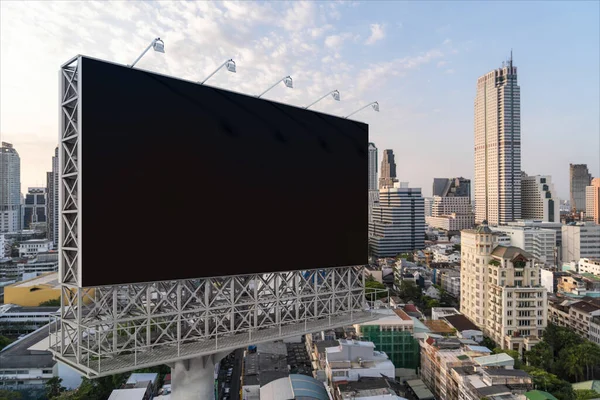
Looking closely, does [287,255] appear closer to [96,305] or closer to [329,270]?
[329,270]

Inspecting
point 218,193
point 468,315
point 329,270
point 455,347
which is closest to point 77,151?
point 218,193

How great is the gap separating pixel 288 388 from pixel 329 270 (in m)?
14.5

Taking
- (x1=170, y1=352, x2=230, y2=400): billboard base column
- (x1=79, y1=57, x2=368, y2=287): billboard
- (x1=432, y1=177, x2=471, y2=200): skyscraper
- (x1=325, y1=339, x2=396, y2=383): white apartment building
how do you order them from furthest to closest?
(x1=432, y1=177, x2=471, y2=200): skyscraper, (x1=325, y1=339, x2=396, y2=383): white apartment building, (x1=170, y1=352, x2=230, y2=400): billboard base column, (x1=79, y1=57, x2=368, y2=287): billboard

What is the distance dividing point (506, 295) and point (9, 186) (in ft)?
385

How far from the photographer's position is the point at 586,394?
22547 millimetres

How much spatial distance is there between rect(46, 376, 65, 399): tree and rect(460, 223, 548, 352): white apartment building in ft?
111

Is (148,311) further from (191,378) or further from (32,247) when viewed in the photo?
(32,247)

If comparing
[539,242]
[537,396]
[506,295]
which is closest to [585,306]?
[506,295]

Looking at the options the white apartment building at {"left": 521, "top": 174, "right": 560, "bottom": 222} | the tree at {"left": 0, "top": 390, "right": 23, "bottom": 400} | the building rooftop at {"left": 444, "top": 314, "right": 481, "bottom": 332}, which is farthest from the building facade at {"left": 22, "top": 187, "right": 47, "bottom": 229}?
the white apartment building at {"left": 521, "top": 174, "right": 560, "bottom": 222}

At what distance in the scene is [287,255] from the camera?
11156 millimetres

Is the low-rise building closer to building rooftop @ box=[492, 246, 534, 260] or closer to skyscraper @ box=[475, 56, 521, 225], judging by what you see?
building rooftop @ box=[492, 246, 534, 260]

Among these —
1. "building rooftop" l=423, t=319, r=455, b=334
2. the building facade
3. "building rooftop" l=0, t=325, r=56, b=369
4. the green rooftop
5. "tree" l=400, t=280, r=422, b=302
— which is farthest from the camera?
the building facade

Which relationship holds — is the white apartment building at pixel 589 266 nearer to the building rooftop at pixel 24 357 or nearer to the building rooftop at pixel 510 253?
the building rooftop at pixel 510 253

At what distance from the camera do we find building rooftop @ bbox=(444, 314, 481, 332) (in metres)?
35.3
